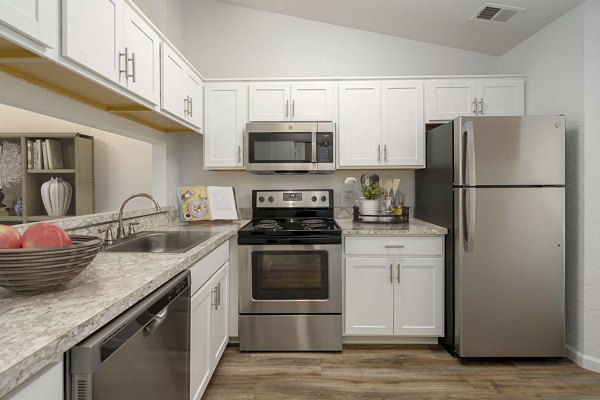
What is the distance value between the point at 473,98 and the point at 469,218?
1.12m

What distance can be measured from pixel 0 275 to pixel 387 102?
2.64 metres

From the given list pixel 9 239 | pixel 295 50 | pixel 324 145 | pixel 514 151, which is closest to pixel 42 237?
pixel 9 239

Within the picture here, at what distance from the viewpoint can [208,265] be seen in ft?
6.20

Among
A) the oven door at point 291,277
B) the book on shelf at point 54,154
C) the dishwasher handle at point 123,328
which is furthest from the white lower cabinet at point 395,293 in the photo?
the book on shelf at point 54,154

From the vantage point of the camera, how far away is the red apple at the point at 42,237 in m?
0.92

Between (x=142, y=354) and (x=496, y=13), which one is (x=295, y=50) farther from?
(x=142, y=354)

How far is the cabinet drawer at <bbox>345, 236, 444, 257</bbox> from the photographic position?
2512 mm

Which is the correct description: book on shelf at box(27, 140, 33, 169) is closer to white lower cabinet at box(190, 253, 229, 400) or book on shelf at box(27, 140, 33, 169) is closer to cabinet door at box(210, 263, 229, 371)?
white lower cabinet at box(190, 253, 229, 400)

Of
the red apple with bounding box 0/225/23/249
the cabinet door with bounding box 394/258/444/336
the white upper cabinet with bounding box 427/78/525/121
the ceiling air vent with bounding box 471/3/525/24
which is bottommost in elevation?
the cabinet door with bounding box 394/258/444/336

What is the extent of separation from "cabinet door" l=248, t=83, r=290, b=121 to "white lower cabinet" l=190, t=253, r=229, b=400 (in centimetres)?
125

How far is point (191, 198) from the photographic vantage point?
2771 mm

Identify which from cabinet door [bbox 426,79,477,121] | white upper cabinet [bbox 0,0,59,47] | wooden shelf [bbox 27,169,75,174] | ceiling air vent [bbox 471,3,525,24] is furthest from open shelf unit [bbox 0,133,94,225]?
ceiling air vent [bbox 471,3,525,24]

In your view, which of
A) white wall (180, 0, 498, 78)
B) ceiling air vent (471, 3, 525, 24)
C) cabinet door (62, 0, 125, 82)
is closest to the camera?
cabinet door (62, 0, 125, 82)

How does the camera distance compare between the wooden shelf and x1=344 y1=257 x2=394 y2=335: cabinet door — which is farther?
x1=344 y1=257 x2=394 y2=335: cabinet door
